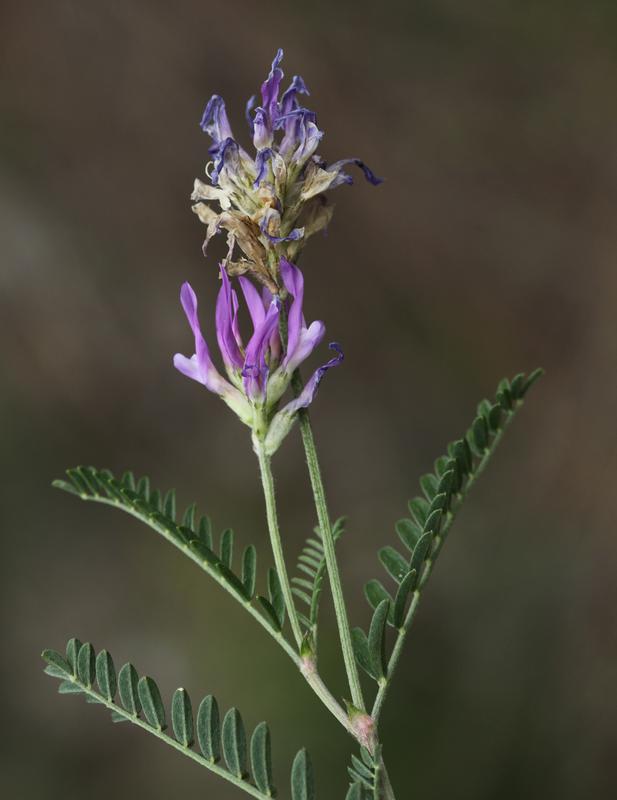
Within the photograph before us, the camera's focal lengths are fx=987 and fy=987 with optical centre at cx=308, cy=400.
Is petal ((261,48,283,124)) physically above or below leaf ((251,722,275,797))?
above

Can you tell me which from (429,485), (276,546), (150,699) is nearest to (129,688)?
(150,699)

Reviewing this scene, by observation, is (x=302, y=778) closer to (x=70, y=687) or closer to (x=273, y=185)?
(x=70, y=687)

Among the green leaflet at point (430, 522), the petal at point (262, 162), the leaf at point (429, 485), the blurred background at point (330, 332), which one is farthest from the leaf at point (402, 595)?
the blurred background at point (330, 332)

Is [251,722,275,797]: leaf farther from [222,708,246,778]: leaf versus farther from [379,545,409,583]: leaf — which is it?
[379,545,409,583]: leaf

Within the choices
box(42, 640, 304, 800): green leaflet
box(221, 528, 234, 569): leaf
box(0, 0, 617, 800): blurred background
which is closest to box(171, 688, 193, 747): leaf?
box(42, 640, 304, 800): green leaflet

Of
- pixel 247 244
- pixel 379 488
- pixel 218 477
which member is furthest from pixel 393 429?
pixel 247 244
